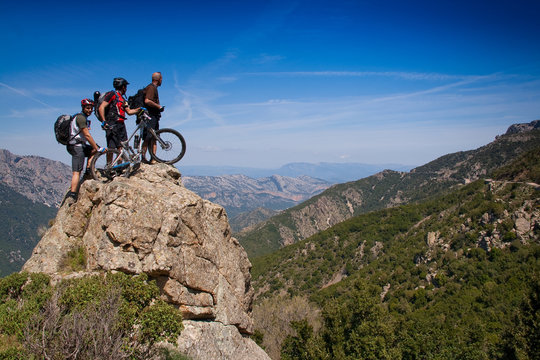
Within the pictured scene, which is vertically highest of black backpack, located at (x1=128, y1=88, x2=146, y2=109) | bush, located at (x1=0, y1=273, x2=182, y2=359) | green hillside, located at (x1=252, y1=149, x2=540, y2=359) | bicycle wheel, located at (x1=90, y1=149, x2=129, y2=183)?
black backpack, located at (x1=128, y1=88, x2=146, y2=109)

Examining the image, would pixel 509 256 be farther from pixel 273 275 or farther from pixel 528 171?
pixel 273 275

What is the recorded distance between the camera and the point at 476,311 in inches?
1412

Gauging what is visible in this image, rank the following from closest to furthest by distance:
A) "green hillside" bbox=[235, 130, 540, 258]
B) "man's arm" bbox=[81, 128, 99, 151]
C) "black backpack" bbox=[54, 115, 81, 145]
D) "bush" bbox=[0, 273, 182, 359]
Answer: "bush" bbox=[0, 273, 182, 359], "black backpack" bbox=[54, 115, 81, 145], "man's arm" bbox=[81, 128, 99, 151], "green hillside" bbox=[235, 130, 540, 258]

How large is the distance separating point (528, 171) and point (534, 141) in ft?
288

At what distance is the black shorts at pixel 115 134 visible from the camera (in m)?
11.5

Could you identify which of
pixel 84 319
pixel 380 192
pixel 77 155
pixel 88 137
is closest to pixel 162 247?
pixel 84 319

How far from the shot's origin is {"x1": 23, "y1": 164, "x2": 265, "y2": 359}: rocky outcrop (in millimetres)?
9156

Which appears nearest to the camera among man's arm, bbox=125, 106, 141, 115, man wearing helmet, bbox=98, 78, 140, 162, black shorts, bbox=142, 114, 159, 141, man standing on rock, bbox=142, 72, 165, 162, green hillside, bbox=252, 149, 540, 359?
man wearing helmet, bbox=98, 78, 140, 162

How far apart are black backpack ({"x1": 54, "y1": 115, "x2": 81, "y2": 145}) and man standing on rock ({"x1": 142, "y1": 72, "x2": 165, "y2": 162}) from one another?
8.74ft

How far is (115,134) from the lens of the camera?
38.0 ft

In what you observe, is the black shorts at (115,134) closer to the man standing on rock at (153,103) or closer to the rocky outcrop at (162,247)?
the man standing on rock at (153,103)

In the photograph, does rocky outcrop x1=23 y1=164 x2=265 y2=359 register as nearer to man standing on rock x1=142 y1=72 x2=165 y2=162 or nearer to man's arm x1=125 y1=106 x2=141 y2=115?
man standing on rock x1=142 y1=72 x2=165 y2=162

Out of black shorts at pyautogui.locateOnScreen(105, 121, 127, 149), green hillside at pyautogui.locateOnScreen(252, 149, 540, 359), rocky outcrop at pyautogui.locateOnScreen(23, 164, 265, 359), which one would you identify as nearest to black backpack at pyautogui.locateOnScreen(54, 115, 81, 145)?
black shorts at pyautogui.locateOnScreen(105, 121, 127, 149)

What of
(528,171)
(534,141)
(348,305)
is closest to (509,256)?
(528,171)
